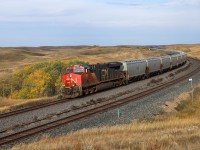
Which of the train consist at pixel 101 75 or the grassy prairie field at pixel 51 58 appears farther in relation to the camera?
the grassy prairie field at pixel 51 58

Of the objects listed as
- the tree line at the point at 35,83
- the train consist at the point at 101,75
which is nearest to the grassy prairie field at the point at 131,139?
the train consist at the point at 101,75

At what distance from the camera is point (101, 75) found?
1358 inches

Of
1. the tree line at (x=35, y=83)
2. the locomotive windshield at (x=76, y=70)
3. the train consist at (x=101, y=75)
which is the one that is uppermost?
the locomotive windshield at (x=76, y=70)

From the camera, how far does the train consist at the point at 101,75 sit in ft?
100

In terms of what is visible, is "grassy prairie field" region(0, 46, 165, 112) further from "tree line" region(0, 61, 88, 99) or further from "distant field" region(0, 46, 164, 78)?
"tree line" region(0, 61, 88, 99)

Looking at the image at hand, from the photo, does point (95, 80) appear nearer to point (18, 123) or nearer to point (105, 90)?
point (105, 90)

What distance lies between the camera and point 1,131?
686 inches

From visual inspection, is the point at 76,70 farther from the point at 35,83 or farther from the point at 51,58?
the point at 51,58

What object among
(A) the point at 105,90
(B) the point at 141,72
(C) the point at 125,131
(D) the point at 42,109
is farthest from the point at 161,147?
(B) the point at 141,72

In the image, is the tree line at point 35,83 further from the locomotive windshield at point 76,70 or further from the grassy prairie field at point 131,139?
the grassy prairie field at point 131,139

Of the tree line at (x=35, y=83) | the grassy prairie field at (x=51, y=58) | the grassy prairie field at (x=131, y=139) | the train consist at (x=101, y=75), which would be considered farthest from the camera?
the tree line at (x=35, y=83)

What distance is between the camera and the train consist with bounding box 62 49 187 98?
100 feet

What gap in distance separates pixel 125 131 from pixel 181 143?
14.4ft

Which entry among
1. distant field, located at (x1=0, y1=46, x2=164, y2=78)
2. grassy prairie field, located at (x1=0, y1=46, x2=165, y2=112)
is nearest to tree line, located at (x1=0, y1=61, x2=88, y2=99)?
grassy prairie field, located at (x1=0, y1=46, x2=165, y2=112)
